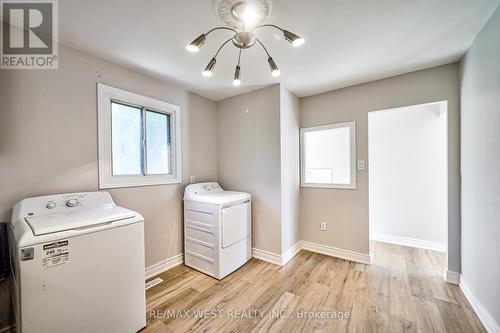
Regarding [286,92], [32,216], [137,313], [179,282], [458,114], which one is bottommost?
[179,282]

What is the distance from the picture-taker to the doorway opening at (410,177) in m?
2.90

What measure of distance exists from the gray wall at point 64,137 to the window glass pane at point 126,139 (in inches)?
8.0

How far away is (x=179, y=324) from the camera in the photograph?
1.58 meters

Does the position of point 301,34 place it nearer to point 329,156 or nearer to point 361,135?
point 361,135

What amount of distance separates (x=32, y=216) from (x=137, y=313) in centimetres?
106

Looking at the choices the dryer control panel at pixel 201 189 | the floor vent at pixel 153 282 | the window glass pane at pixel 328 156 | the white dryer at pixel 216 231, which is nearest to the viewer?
the floor vent at pixel 153 282

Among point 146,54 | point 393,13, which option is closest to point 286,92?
point 393,13

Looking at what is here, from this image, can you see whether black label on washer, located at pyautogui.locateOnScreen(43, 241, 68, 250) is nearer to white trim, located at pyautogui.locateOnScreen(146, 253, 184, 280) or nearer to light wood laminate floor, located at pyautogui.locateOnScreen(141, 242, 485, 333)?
light wood laminate floor, located at pyautogui.locateOnScreen(141, 242, 485, 333)

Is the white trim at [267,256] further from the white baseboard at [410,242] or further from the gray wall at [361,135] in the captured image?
the white baseboard at [410,242]

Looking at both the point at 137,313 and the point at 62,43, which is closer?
the point at 137,313

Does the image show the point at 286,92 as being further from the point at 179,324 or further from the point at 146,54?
the point at 179,324

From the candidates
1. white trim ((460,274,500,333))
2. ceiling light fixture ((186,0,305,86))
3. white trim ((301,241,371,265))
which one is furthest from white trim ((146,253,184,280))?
white trim ((460,274,500,333))

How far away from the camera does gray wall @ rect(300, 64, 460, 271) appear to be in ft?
6.78

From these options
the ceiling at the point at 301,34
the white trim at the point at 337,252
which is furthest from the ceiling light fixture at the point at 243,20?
the white trim at the point at 337,252
